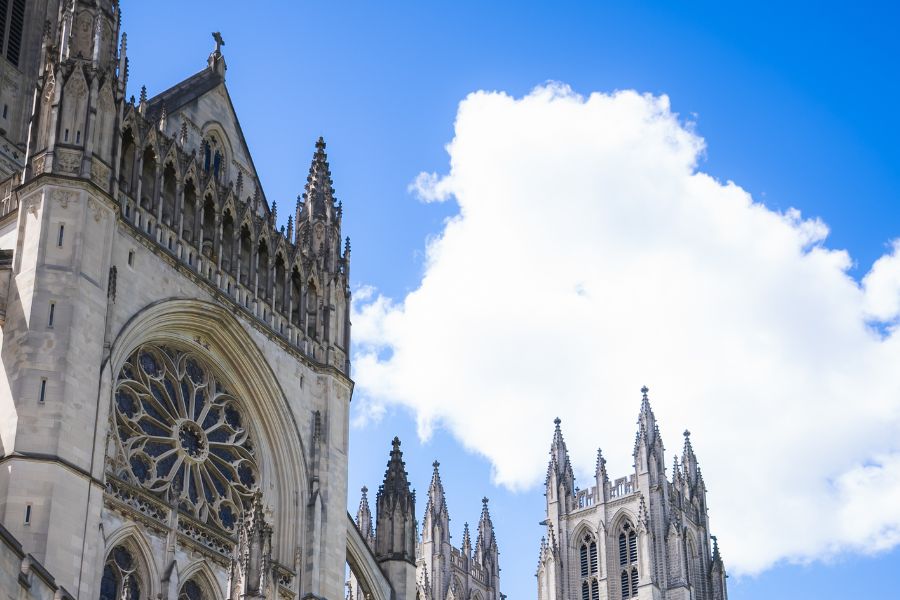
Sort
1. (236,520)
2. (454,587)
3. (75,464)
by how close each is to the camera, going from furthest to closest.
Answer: (454,587) → (236,520) → (75,464)

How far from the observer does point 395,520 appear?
36906 millimetres

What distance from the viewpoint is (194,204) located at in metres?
34.1

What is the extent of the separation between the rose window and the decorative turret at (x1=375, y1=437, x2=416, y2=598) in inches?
187

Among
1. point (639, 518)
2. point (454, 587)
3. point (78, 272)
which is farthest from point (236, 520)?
point (639, 518)

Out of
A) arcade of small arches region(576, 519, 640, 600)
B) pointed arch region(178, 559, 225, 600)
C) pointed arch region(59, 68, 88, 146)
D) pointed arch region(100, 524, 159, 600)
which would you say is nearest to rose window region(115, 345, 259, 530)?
pointed arch region(178, 559, 225, 600)

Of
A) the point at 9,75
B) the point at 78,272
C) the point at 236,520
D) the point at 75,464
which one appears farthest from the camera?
the point at 9,75

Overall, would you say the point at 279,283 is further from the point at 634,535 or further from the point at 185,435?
Answer: the point at 634,535

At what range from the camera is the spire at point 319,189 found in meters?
39.0

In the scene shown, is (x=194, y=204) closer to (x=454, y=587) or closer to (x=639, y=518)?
(x=454, y=587)

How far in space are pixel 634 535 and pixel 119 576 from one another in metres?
50.8

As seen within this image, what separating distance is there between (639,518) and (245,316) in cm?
4491

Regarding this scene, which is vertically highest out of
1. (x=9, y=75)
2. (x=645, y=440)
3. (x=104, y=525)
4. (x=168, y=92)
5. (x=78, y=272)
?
(x=645, y=440)

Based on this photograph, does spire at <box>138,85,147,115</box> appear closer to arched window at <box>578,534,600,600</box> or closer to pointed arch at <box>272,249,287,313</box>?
pointed arch at <box>272,249,287,313</box>

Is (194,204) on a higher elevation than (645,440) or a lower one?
lower
